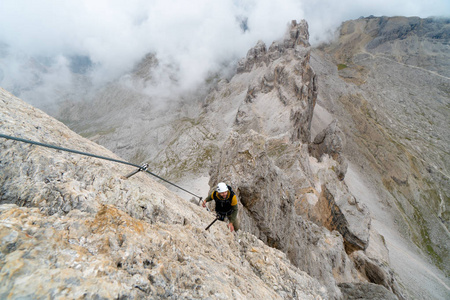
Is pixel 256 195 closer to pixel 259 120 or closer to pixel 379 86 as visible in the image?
pixel 259 120

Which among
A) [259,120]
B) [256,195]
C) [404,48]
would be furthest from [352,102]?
[256,195]

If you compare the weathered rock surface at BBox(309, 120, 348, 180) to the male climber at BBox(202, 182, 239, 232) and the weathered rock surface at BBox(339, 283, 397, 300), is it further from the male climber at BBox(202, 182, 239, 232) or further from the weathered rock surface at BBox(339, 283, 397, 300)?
the male climber at BBox(202, 182, 239, 232)

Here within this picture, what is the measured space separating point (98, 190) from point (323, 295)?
11161 millimetres

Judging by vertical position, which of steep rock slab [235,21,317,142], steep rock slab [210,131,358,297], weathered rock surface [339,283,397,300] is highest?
steep rock slab [235,21,317,142]

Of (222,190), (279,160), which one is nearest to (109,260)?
(222,190)

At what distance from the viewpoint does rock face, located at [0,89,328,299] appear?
126 inches

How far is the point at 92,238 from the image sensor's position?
425cm

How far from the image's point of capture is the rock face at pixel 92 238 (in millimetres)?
3191

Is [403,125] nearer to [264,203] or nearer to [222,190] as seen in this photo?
[264,203]

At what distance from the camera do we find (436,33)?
18700cm

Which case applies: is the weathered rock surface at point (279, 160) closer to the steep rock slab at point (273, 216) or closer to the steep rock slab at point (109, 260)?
the steep rock slab at point (273, 216)

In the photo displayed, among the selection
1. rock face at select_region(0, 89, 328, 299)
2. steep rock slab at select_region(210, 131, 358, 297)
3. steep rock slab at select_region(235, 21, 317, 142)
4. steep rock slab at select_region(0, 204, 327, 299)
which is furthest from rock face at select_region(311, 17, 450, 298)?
steep rock slab at select_region(0, 204, 327, 299)

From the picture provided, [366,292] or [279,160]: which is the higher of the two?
[279,160]

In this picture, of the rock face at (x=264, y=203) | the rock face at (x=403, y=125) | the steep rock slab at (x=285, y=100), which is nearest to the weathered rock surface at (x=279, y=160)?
the rock face at (x=264, y=203)
